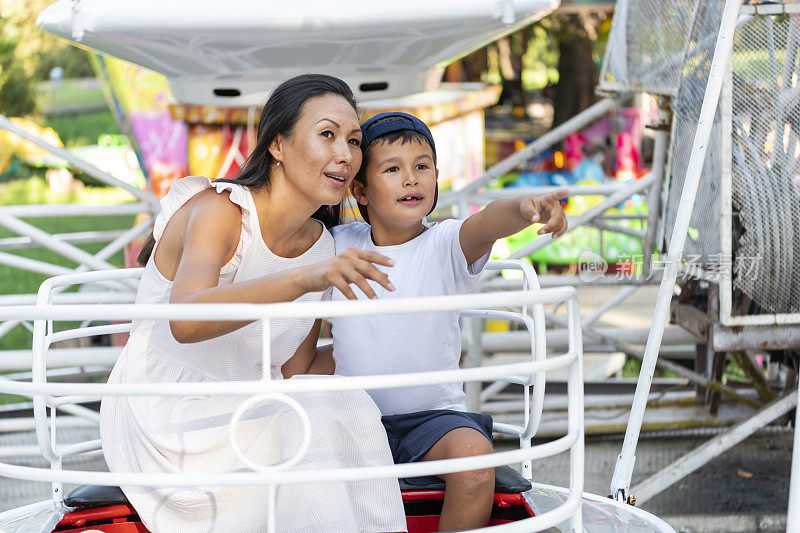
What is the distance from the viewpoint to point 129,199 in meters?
16.1

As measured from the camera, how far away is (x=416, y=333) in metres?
2.46

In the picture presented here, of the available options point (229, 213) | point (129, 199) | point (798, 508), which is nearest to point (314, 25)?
point (229, 213)

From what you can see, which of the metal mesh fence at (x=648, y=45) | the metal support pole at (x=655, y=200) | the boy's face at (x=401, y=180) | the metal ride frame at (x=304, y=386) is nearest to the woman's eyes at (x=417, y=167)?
the boy's face at (x=401, y=180)

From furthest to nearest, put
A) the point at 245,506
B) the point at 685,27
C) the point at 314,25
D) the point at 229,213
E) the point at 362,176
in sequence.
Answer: the point at 685,27 → the point at 314,25 → the point at 362,176 → the point at 229,213 → the point at 245,506

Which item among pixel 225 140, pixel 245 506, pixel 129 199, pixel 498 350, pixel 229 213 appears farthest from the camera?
pixel 129 199

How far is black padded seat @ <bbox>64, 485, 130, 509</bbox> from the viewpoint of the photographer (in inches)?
85.5

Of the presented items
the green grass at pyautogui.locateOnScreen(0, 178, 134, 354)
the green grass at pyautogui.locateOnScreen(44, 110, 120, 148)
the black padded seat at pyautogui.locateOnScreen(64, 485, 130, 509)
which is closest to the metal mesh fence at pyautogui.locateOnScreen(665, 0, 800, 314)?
the black padded seat at pyautogui.locateOnScreen(64, 485, 130, 509)

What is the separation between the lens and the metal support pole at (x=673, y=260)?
8.42 feet

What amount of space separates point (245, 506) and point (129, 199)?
586 inches

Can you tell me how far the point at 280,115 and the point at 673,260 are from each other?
1202mm

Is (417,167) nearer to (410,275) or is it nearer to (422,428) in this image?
(410,275)

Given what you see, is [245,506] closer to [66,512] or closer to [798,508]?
[66,512]

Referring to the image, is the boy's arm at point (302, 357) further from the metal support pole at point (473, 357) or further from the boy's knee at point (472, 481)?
the metal support pole at point (473, 357)

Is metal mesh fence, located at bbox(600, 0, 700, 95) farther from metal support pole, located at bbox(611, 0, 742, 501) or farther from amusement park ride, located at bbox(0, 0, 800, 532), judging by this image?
metal support pole, located at bbox(611, 0, 742, 501)
